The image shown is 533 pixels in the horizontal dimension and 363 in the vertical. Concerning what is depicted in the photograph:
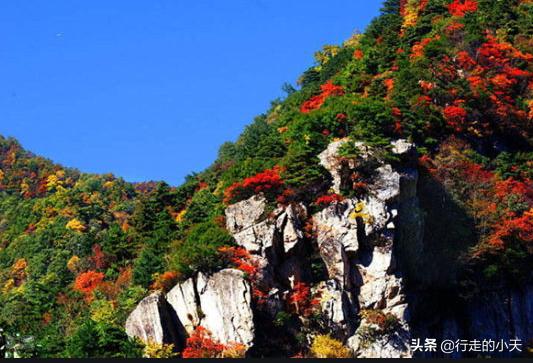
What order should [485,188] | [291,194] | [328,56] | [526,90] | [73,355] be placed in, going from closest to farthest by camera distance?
[73,355] < [291,194] < [485,188] < [526,90] < [328,56]

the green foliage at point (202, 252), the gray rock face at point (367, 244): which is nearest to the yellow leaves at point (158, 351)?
the green foliage at point (202, 252)

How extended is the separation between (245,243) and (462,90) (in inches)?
664

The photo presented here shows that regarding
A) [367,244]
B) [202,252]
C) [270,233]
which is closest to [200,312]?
[202,252]

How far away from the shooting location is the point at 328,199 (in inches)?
1741

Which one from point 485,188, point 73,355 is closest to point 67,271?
point 73,355

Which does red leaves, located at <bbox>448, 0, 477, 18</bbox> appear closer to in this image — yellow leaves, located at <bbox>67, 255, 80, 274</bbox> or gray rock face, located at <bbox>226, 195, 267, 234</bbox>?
gray rock face, located at <bbox>226, 195, 267, 234</bbox>

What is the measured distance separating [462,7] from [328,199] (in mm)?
25432

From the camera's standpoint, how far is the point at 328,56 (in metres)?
76.9

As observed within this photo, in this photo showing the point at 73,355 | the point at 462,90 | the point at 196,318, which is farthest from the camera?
the point at 462,90

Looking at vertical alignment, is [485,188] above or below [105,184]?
below

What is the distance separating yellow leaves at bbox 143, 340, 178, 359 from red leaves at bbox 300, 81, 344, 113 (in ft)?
68.8

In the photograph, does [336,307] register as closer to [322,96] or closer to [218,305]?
[218,305]

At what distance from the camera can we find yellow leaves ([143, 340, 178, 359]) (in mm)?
38938

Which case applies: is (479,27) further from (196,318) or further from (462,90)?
(196,318)
